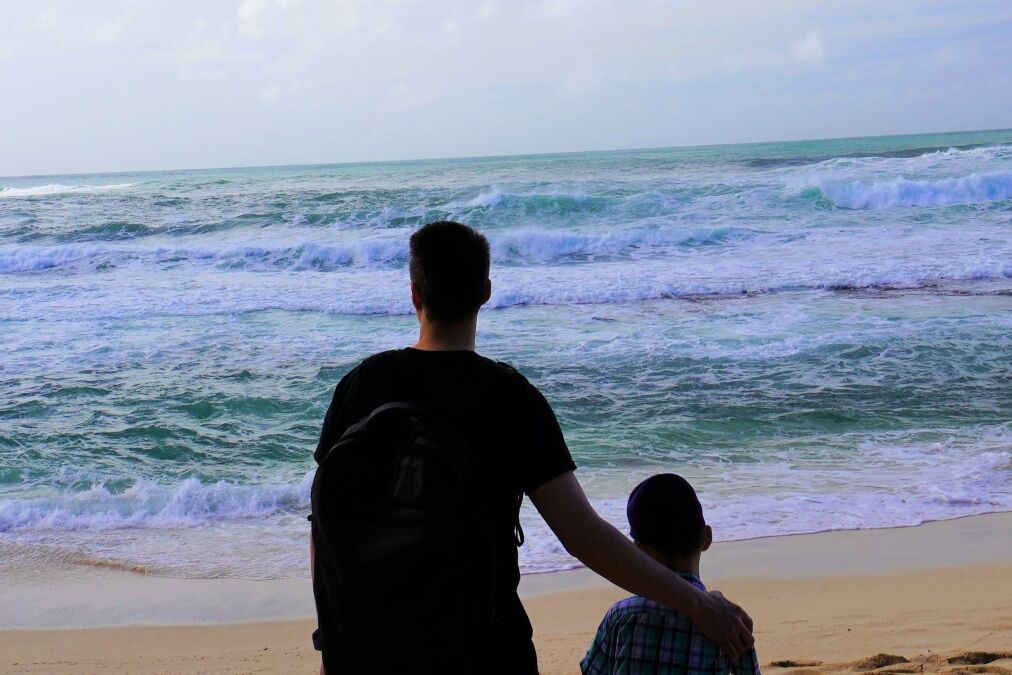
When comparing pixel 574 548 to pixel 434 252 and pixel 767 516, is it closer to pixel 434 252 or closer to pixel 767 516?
pixel 434 252

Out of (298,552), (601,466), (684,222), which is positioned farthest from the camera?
(684,222)

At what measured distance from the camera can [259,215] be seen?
25.9 meters

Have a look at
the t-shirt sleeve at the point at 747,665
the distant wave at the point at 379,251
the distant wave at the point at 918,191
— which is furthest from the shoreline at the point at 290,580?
the distant wave at the point at 918,191

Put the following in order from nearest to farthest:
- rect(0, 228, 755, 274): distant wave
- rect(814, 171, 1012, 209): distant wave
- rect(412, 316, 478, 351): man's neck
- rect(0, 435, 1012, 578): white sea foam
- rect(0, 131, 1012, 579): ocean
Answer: rect(412, 316, 478, 351): man's neck < rect(0, 435, 1012, 578): white sea foam < rect(0, 131, 1012, 579): ocean < rect(0, 228, 755, 274): distant wave < rect(814, 171, 1012, 209): distant wave

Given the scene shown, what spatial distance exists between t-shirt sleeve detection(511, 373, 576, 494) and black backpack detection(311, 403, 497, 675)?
94mm

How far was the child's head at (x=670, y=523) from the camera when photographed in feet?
6.62

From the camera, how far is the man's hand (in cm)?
166

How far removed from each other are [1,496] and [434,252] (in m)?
5.76

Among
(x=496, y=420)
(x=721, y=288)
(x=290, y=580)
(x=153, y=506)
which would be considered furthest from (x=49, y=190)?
(x=496, y=420)

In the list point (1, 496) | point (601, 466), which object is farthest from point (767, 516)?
point (1, 496)

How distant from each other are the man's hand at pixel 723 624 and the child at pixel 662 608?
31cm

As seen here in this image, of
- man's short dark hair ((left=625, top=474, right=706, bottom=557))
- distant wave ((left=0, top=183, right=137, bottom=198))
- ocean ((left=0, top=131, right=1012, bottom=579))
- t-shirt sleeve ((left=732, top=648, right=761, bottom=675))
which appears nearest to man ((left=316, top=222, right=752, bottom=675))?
t-shirt sleeve ((left=732, top=648, right=761, bottom=675))

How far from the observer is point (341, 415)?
177 centimetres

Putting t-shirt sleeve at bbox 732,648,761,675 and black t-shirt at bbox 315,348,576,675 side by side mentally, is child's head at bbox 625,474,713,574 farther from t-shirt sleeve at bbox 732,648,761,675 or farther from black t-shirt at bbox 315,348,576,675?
black t-shirt at bbox 315,348,576,675
